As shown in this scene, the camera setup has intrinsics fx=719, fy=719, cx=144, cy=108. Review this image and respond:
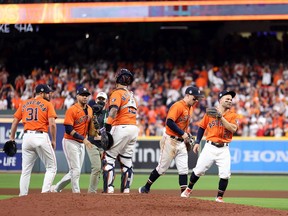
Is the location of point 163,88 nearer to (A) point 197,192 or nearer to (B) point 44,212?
(A) point 197,192

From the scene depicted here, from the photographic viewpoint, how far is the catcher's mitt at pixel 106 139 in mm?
10461

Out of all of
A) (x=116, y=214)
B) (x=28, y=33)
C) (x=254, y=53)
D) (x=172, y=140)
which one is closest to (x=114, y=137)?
(x=172, y=140)

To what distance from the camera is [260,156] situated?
66.9 feet

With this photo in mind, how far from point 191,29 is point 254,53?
3093 millimetres

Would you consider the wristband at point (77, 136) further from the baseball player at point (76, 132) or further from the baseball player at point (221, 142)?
the baseball player at point (221, 142)

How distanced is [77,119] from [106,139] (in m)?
1.69

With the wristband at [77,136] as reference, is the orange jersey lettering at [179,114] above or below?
above

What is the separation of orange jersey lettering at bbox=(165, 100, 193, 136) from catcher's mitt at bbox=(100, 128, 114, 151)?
1.72m

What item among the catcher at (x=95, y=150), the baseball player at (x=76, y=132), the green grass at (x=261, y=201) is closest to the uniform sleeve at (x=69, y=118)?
the baseball player at (x=76, y=132)

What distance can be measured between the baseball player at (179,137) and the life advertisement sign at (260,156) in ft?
27.3

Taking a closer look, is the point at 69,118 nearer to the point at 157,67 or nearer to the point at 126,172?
the point at 126,172

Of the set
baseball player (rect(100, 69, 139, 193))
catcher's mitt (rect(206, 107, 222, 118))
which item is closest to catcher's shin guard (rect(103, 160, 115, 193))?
baseball player (rect(100, 69, 139, 193))

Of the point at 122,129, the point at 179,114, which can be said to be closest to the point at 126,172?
the point at 122,129

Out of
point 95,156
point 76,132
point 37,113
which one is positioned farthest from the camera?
point 95,156
